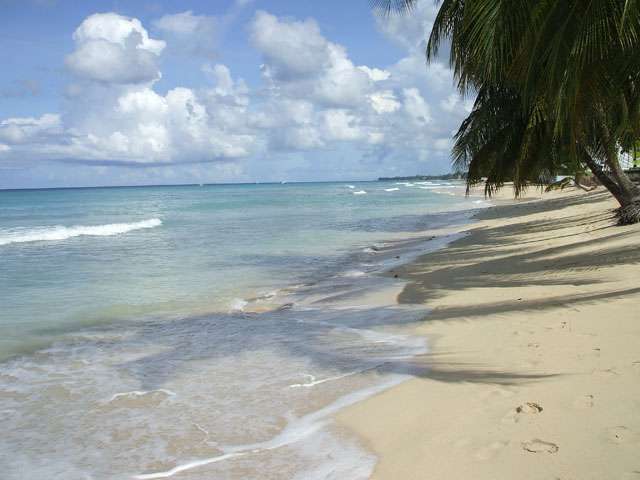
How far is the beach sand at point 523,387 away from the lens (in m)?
3.20

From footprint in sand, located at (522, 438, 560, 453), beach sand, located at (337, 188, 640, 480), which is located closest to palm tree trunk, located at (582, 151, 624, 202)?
beach sand, located at (337, 188, 640, 480)

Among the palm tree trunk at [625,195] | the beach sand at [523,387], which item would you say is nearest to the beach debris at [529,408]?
the beach sand at [523,387]

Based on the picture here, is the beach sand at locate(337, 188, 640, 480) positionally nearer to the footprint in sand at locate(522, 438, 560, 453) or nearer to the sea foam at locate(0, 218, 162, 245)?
the footprint in sand at locate(522, 438, 560, 453)

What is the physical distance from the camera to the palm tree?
5496mm

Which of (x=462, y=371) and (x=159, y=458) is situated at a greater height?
(x=462, y=371)

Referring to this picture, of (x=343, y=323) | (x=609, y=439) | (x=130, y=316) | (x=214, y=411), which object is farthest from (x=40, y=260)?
(x=609, y=439)

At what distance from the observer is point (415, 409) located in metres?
4.16

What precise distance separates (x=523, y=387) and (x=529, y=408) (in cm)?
43

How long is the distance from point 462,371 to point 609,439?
1.69 m

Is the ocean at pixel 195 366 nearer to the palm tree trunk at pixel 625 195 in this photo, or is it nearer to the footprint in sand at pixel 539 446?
the footprint in sand at pixel 539 446

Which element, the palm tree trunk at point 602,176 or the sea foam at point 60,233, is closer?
the palm tree trunk at point 602,176

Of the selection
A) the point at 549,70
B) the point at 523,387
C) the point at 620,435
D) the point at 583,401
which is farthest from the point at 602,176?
the point at 620,435

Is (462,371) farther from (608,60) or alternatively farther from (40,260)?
(40,260)

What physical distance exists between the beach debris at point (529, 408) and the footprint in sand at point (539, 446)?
407 millimetres
